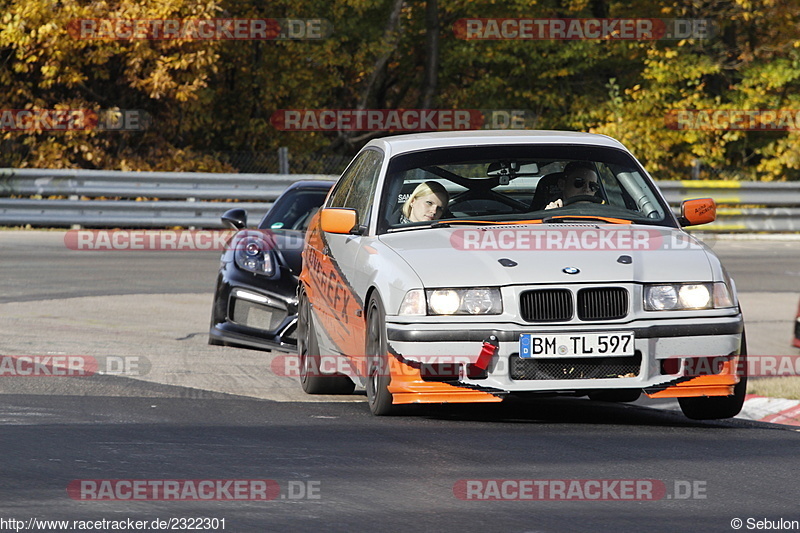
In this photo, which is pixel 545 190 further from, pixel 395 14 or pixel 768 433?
pixel 395 14

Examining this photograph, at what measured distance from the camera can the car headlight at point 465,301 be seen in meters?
7.36

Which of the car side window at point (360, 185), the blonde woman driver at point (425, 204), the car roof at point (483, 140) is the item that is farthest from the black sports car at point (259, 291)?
the blonde woman driver at point (425, 204)

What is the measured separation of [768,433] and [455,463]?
6.68ft

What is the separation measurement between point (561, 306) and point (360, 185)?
2.27m

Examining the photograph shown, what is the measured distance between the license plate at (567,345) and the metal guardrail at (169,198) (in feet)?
49.2

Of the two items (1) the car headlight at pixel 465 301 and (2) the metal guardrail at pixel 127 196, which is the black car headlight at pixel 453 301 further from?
(2) the metal guardrail at pixel 127 196

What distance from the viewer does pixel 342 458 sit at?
21.7ft

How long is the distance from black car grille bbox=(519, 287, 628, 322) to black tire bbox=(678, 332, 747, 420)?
0.79 m

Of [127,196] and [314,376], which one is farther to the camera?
[127,196]

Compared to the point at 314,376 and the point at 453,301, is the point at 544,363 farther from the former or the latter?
the point at 314,376

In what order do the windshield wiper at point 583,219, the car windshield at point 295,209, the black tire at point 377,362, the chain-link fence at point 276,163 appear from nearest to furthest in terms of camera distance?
the black tire at point 377,362, the windshield wiper at point 583,219, the car windshield at point 295,209, the chain-link fence at point 276,163

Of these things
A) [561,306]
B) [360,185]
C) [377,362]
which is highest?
[360,185]

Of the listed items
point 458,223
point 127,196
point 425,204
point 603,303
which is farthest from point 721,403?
point 127,196

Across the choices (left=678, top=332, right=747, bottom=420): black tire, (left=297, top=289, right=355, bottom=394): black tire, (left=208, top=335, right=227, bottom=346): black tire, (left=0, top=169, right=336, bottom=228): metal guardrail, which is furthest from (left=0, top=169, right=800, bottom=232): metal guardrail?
(left=678, top=332, right=747, bottom=420): black tire
